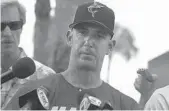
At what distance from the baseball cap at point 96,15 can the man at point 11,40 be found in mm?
681

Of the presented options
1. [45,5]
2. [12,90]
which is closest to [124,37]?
[45,5]

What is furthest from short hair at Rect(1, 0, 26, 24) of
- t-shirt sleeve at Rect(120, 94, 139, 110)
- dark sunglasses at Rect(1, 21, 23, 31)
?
t-shirt sleeve at Rect(120, 94, 139, 110)

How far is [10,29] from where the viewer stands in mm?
4176

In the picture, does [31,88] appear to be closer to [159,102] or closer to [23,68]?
[23,68]

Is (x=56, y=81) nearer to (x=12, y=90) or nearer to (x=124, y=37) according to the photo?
(x=12, y=90)

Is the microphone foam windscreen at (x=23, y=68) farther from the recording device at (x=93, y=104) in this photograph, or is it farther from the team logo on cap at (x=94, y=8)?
the team logo on cap at (x=94, y=8)

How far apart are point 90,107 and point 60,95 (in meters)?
0.96

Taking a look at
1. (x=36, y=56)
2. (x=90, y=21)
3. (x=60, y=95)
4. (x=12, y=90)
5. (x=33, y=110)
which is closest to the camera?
(x=33, y=110)

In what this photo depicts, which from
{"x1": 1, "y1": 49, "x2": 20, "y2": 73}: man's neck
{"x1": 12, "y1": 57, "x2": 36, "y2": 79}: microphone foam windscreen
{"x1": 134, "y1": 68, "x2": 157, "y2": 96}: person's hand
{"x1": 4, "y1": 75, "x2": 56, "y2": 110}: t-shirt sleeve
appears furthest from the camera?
{"x1": 1, "y1": 49, "x2": 20, "y2": 73}: man's neck

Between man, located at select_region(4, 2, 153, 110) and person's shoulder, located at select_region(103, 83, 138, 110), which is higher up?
man, located at select_region(4, 2, 153, 110)

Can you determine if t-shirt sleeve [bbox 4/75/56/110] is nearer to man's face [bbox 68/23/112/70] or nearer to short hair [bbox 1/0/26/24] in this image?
man's face [bbox 68/23/112/70]

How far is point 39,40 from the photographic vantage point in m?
9.97

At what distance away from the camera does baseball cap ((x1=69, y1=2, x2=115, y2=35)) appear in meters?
3.71

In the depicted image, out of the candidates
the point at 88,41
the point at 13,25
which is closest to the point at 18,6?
the point at 13,25
